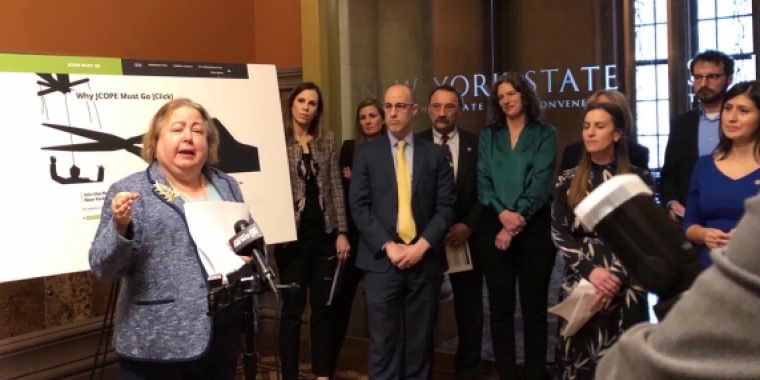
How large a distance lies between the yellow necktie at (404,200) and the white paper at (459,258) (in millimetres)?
345

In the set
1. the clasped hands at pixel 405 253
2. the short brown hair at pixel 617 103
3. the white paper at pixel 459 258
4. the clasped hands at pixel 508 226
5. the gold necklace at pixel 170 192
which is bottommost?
the white paper at pixel 459 258

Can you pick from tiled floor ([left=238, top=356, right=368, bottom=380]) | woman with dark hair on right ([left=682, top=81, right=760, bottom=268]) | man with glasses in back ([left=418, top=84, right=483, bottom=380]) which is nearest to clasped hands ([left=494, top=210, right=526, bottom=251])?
man with glasses in back ([left=418, top=84, right=483, bottom=380])

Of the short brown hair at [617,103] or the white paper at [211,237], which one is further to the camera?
the short brown hair at [617,103]

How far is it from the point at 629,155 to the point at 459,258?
96cm

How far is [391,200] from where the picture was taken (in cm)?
349

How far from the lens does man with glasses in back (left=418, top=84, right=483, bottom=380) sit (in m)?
3.78

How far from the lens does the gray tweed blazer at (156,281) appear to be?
2199 millimetres

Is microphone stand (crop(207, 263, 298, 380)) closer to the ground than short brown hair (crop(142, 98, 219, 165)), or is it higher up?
closer to the ground

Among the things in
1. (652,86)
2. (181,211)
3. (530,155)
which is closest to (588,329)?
(530,155)

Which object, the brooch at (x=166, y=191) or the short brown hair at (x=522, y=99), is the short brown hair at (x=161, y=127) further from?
the short brown hair at (x=522, y=99)

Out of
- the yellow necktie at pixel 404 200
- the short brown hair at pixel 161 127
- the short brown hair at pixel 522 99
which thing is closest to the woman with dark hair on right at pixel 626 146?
the short brown hair at pixel 522 99

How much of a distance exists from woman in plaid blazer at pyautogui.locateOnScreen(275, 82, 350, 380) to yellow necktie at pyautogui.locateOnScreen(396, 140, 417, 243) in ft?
1.40

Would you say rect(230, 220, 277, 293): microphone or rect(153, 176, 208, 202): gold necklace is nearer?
rect(230, 220, 277, 293): microphone

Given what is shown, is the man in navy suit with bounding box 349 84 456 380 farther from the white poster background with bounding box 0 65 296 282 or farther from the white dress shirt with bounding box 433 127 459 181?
the white poster background with bounding box 0 65 296 282
